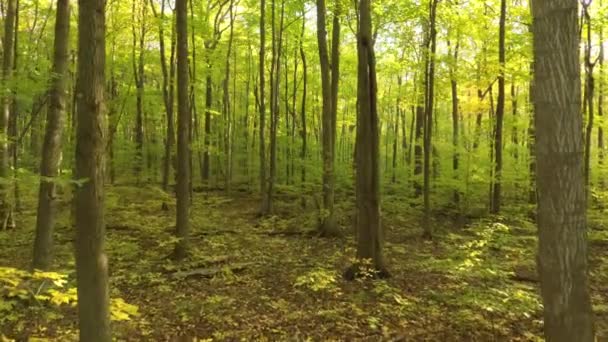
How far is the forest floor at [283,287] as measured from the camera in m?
6.21

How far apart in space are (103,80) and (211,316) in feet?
15.6

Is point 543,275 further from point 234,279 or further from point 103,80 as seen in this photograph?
point 234,279

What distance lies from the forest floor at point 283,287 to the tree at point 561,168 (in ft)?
10.7

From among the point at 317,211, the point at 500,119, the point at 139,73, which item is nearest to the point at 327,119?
the point at 317,211

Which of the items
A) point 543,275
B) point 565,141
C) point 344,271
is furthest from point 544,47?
point 344,271

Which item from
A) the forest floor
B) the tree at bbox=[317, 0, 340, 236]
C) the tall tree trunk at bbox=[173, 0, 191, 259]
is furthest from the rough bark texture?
the tree at bbox=[317, 0, 340, 236]

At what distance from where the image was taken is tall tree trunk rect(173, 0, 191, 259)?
31.4ft

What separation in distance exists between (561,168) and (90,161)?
3.24 meters

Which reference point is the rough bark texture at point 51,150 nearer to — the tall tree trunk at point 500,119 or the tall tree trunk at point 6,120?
the tall tree trunk at point 6,120

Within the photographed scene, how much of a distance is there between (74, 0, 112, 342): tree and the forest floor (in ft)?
1.84

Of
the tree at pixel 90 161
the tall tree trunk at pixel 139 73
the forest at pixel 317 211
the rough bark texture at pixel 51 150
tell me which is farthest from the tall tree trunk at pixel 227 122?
the tree at pixel 90 161

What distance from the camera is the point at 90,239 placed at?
3.20 m

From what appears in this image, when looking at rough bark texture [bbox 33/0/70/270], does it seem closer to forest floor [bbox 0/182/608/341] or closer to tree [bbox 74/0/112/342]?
forest floor [bbox 0/182/608/341]

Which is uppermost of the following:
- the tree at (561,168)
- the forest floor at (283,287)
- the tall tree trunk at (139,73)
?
the tall tree trunk at (139,73)
